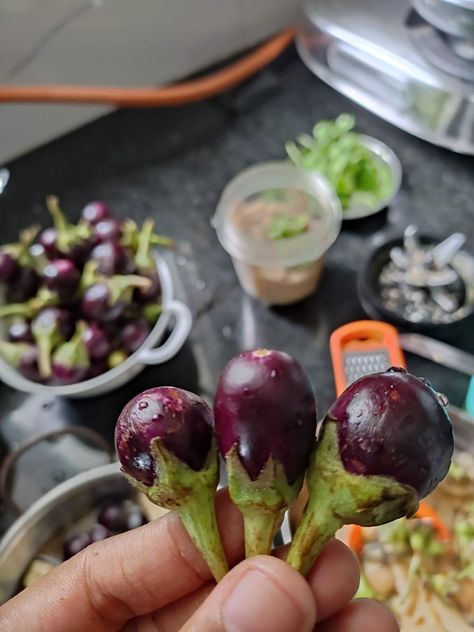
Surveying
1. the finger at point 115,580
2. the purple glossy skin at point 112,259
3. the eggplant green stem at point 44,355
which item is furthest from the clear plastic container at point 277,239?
the finger at point 115,580

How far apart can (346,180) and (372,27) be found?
23cm

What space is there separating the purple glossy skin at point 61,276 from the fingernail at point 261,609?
408 mm

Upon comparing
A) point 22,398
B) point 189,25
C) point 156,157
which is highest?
point 189,25

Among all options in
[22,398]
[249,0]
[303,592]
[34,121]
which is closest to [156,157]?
[34,121]

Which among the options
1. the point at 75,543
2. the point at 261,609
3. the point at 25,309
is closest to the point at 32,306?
the point at 25,309

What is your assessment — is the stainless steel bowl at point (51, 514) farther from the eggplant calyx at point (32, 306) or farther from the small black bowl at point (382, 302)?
the small black bowl at point (382, 302)

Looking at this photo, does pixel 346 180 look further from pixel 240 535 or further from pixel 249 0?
pixel 240 535

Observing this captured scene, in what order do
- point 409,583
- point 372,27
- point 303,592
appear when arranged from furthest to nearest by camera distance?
point 372,27
point 409,583
point 303,592

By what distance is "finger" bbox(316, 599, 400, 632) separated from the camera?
424 millimetres

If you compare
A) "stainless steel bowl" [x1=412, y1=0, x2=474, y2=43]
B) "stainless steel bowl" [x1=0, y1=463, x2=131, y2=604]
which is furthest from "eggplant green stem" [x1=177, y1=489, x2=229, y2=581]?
"stainless steel bowl" [x1=412, y1=0, x2=474, y2=43]

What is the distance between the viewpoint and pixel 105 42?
2.98 feet

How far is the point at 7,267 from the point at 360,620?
47 centimetres

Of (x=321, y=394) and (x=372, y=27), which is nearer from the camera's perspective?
(x=321, y=394)

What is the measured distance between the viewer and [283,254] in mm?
707
